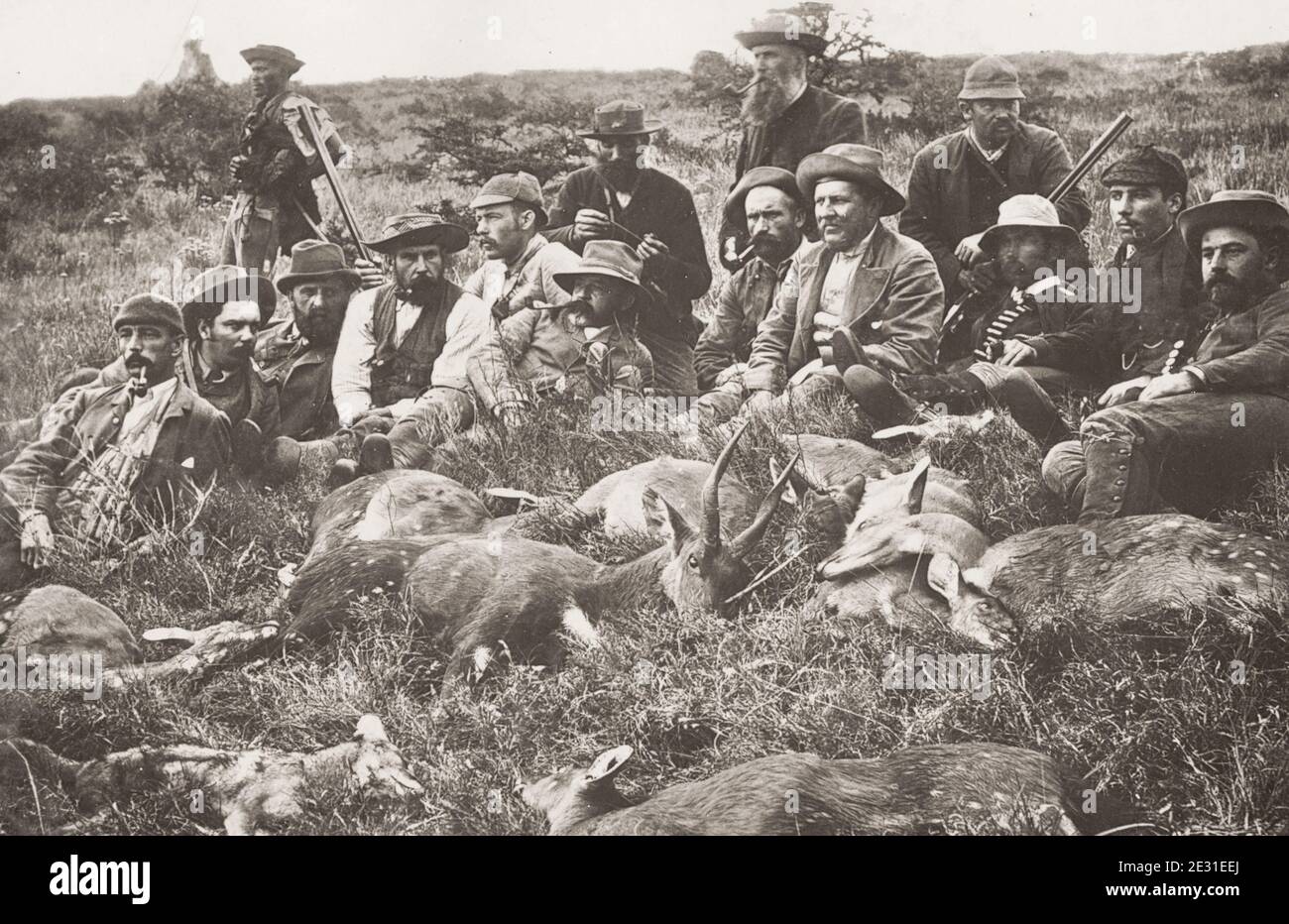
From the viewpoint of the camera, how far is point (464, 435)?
720cm

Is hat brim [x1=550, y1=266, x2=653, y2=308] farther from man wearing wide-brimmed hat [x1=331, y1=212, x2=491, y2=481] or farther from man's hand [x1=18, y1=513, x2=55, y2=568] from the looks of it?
man's hand [x1=18, y1=513, x2=55, y2=568]

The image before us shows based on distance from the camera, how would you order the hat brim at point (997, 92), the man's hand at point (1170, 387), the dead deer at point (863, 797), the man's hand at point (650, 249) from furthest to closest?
the man's hand at point (650, 249) < the hat brim at point (997, 92) < the man's hand at point (1170, 387) < the dead deer at point (863, 797)

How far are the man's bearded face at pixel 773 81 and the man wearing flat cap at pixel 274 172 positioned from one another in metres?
2.10

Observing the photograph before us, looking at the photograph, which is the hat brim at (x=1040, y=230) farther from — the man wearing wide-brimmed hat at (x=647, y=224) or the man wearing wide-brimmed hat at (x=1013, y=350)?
the man wearing wide-brimmed hat at (x=647, y=224)

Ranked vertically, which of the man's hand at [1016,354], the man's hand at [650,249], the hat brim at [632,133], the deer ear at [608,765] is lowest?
the deer ear at [608,765]

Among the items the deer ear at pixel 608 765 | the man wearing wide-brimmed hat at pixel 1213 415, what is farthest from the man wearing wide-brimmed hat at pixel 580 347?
the man wearing wide-brimmed hat at pixel 1213 415

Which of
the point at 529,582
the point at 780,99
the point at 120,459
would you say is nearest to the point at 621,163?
the point at 780,99

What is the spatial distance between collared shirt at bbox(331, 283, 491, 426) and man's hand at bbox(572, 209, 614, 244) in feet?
1.91

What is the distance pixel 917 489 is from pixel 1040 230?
1.31m

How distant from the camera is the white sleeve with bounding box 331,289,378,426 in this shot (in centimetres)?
741

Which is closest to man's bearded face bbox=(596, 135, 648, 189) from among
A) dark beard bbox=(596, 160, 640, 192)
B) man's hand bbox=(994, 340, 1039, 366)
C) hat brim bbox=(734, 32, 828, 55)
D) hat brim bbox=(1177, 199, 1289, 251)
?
dark beard bbox=(596, 160, 640, 192)

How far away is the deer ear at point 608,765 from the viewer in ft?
19.6

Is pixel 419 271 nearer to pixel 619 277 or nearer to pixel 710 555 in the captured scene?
pixel 619 277
